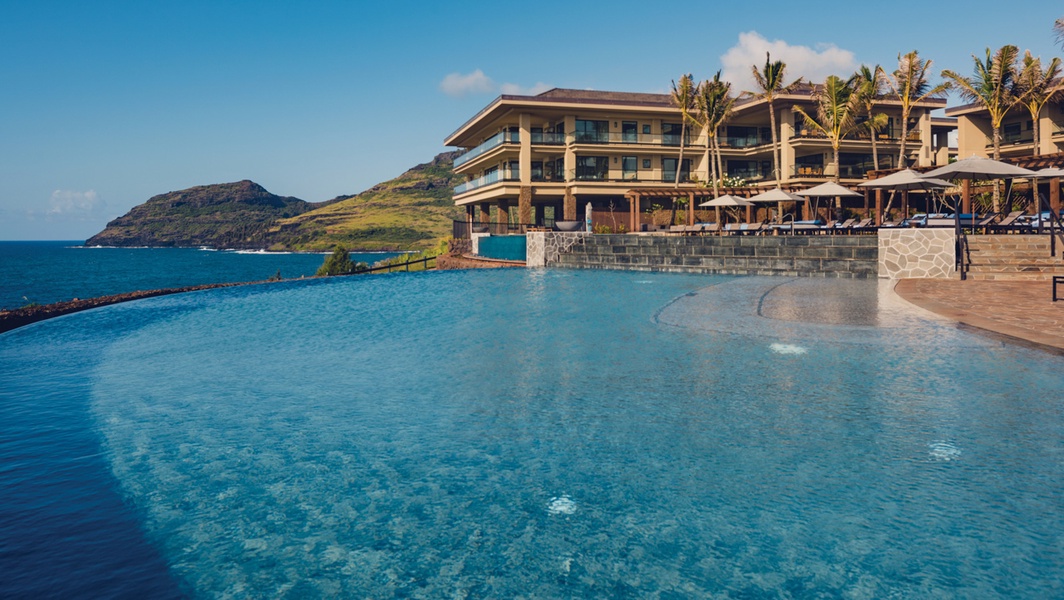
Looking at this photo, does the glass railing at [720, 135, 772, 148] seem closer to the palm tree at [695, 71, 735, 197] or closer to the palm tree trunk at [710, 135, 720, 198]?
the palm tree trunk at [710, 135, 720, 198]

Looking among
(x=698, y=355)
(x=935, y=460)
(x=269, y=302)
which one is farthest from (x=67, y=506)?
(x=269, y=302)

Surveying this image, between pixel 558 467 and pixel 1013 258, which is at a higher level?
pixel 1013 258

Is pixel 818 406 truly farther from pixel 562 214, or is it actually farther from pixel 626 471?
pixel 562 214

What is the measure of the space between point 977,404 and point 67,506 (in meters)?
8.74

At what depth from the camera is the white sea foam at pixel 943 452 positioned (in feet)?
19.2

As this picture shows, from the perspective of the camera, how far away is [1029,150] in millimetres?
47781

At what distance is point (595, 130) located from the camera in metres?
49.8

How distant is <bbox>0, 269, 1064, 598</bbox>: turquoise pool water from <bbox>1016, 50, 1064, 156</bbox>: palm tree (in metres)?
40.2

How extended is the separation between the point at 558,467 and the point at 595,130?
4610 centimetres

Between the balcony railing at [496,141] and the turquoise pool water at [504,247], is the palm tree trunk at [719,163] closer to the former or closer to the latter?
the balcony railing at [496,141]

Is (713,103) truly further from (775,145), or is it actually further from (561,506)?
(561,506)

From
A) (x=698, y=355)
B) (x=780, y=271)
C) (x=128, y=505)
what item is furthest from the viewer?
(x=780, y=271)

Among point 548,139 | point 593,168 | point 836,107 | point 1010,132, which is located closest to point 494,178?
point 548,139

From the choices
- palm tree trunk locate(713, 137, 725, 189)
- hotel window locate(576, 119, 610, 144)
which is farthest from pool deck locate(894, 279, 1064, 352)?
hotel window locate(576, 119, 610, 144)
